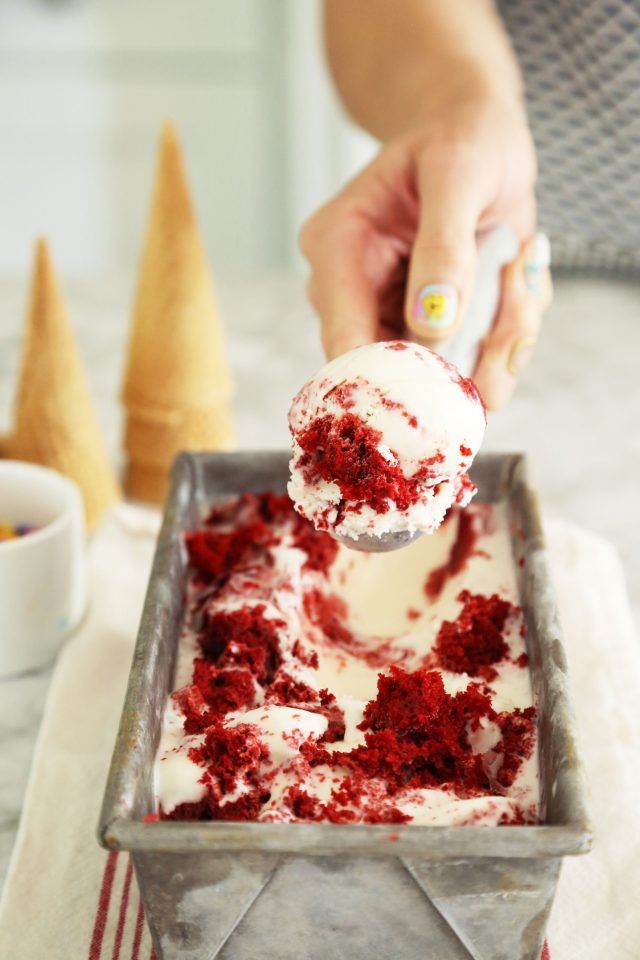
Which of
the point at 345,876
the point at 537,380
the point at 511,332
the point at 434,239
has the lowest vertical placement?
the point at 537,380

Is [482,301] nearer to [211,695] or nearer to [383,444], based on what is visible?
[383,444]

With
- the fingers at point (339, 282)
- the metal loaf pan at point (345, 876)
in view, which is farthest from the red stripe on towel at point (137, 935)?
the fingers at point (339, 282)

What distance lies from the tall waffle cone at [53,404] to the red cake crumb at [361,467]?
22.5 inches

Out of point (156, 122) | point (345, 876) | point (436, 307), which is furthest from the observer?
point (156, 122)

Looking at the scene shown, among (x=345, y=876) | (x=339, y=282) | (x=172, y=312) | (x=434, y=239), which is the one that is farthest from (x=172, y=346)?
(x=345, y=876)

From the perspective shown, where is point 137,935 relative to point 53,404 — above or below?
below

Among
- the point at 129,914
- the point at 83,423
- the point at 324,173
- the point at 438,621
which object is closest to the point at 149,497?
the point at 83,423

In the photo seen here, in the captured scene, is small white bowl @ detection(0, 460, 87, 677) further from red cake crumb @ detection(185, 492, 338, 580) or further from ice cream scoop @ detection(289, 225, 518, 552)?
ice cream scoop @ detection(289, 225, 518, 552)

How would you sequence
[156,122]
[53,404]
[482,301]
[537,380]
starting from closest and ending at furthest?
[482,301] → [53,404] → [537,380] → [156,122]

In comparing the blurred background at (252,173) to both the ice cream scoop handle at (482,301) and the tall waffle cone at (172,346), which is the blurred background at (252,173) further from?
the ice cream scoop handle at (482,301)

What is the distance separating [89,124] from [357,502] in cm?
256

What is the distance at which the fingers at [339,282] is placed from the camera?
1105 millimetres

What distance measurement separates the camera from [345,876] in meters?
0.68

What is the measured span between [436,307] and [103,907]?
2.07 feet
